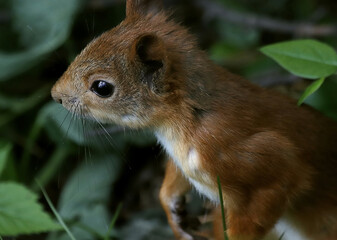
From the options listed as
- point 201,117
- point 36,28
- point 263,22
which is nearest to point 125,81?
point 201,117

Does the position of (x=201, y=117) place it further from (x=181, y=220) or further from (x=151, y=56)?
(x=181, y=220)

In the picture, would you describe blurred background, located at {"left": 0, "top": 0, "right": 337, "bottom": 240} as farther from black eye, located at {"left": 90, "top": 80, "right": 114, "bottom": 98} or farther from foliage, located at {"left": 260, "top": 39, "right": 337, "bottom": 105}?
black eye, located at {"left": 90, "top": 80, "right": 114, "bottom": 98}

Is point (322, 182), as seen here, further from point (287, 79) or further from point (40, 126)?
point (40, 126)

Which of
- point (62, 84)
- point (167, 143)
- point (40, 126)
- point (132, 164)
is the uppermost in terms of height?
point (62, 84)

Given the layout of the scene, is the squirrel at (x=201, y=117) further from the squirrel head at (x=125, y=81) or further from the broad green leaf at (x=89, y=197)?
the broad green leaf at (x=89, y=197)

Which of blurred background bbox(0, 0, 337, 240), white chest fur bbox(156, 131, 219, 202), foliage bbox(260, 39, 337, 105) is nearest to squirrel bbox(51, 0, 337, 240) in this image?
white chest fur bbox(156, 131, 219, 202)

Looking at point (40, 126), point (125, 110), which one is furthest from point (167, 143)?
point (40, 126)
